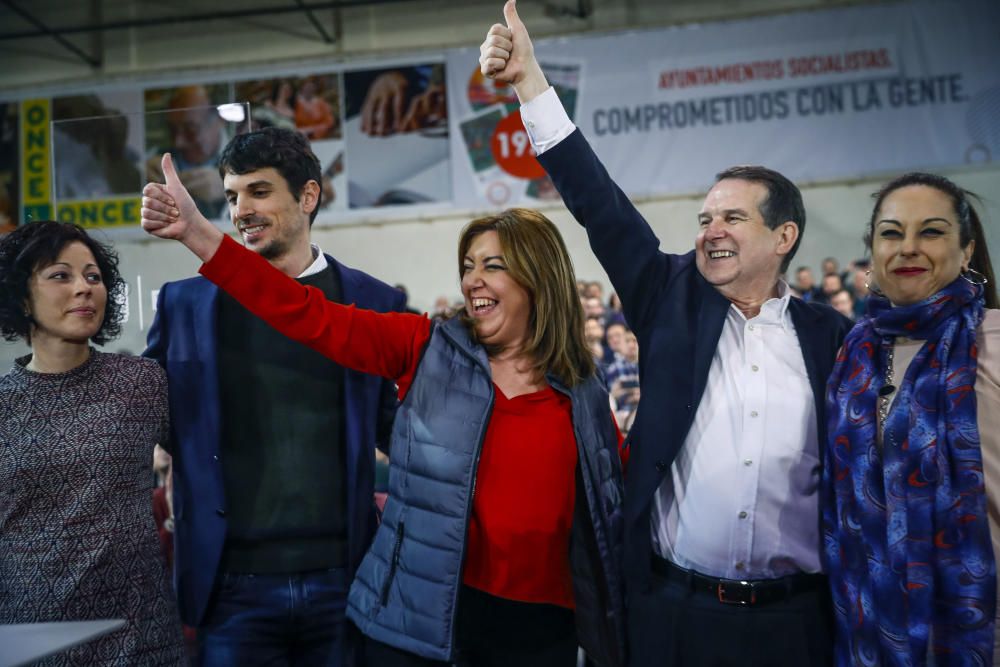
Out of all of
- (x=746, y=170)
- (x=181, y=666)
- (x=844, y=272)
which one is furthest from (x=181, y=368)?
(x=844, y=272)

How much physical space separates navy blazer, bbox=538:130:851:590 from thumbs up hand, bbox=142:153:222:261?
806 mm

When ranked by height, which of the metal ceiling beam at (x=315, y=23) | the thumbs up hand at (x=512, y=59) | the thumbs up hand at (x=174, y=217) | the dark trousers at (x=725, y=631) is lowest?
the dark trousers at (x=725, y=631)

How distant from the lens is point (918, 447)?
182 centimetres

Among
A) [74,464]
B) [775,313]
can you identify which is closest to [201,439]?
[74,464]

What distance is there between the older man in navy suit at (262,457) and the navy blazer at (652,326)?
0.68 metres

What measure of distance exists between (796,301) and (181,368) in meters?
1.58

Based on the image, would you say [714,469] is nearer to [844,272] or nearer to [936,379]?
[936,379]

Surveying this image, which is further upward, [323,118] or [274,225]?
[323,118]

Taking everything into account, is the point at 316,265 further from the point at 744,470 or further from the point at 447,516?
the point at 744,470

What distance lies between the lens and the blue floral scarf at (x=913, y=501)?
1.75 m

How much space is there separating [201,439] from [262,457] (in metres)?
0.15

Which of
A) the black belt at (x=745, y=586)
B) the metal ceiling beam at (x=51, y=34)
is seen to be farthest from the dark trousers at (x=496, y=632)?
the metal ceiling beam at (x=51, y=34)

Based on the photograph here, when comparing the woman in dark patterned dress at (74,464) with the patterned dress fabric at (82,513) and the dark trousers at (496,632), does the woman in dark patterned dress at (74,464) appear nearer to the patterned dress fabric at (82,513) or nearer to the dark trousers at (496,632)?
the patterned dress fabric at (82,513)

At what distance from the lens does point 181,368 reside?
2135mm
